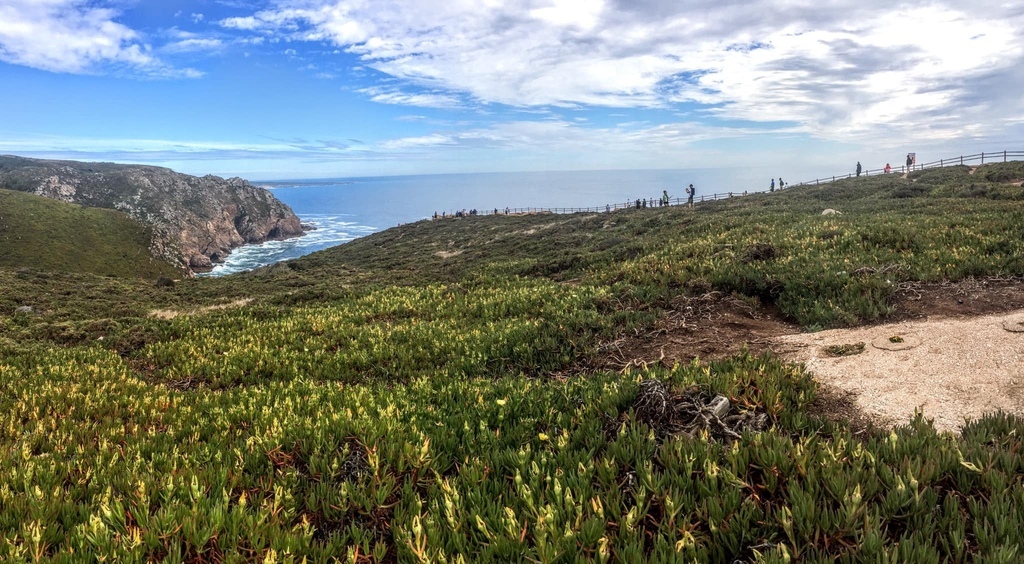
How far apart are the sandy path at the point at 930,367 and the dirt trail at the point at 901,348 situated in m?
0.01

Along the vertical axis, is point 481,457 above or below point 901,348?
below

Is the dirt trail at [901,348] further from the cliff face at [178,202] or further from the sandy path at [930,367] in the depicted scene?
the cliff face at [178,202]

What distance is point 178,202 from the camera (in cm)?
12006

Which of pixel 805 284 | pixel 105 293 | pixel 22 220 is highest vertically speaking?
pixel 22 220

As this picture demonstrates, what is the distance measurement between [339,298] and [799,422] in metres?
18.6

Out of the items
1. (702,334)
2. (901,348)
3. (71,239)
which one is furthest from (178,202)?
(901,348)

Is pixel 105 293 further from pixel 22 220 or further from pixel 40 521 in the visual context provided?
pixel 22 220

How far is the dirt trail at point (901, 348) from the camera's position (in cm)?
559

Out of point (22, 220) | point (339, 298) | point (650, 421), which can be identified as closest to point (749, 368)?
point (650, 421)

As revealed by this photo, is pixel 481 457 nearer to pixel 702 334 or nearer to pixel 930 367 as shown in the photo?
pixel 930 367

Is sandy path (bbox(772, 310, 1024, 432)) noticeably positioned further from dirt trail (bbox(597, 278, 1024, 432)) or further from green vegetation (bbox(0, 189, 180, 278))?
green vegetation (bbox(0, 189, 180, 278))

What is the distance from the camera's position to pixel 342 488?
4.10 m

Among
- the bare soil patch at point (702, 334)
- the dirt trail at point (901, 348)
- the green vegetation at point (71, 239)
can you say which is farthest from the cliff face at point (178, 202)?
the dirt trail at point (901, 348)

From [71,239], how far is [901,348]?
97.7m
